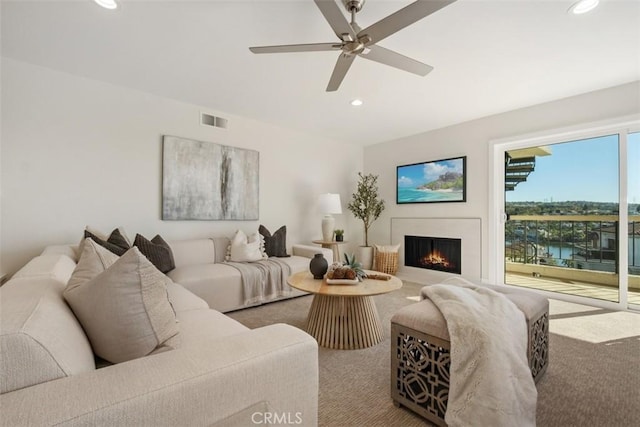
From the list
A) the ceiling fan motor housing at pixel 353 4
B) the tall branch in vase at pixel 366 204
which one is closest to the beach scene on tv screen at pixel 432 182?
the tall branch in vase at pixel 366 204

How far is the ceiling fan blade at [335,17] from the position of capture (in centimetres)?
147

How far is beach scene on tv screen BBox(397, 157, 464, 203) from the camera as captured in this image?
4.16 metres

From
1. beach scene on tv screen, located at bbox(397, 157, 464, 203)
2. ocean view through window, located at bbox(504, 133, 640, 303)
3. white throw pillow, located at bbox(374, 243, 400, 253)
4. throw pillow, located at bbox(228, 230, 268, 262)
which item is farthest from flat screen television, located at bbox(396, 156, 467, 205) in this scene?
throw pillow, located at bbox(228, 230, 268, 262)

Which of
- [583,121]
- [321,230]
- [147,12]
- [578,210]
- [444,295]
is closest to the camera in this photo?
[444,295]

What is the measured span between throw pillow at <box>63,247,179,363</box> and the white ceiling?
180 cm

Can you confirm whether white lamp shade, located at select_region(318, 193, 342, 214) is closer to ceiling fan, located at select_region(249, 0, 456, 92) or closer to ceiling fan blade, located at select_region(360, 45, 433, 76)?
ceiling fan, located at select_region(249, 0, 456, 92)

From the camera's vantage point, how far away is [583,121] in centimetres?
313

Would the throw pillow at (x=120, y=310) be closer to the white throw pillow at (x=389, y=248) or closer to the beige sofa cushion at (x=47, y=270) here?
A: the beige sofa cushion at (x=47, y=270)

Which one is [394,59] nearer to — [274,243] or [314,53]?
[314,53]

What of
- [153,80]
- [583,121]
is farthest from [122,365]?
[583,121]

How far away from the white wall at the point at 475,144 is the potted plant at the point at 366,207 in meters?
0.17

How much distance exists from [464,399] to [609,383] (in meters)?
1.30

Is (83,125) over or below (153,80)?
below

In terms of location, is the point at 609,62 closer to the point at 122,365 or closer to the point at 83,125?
the point at 122,365
